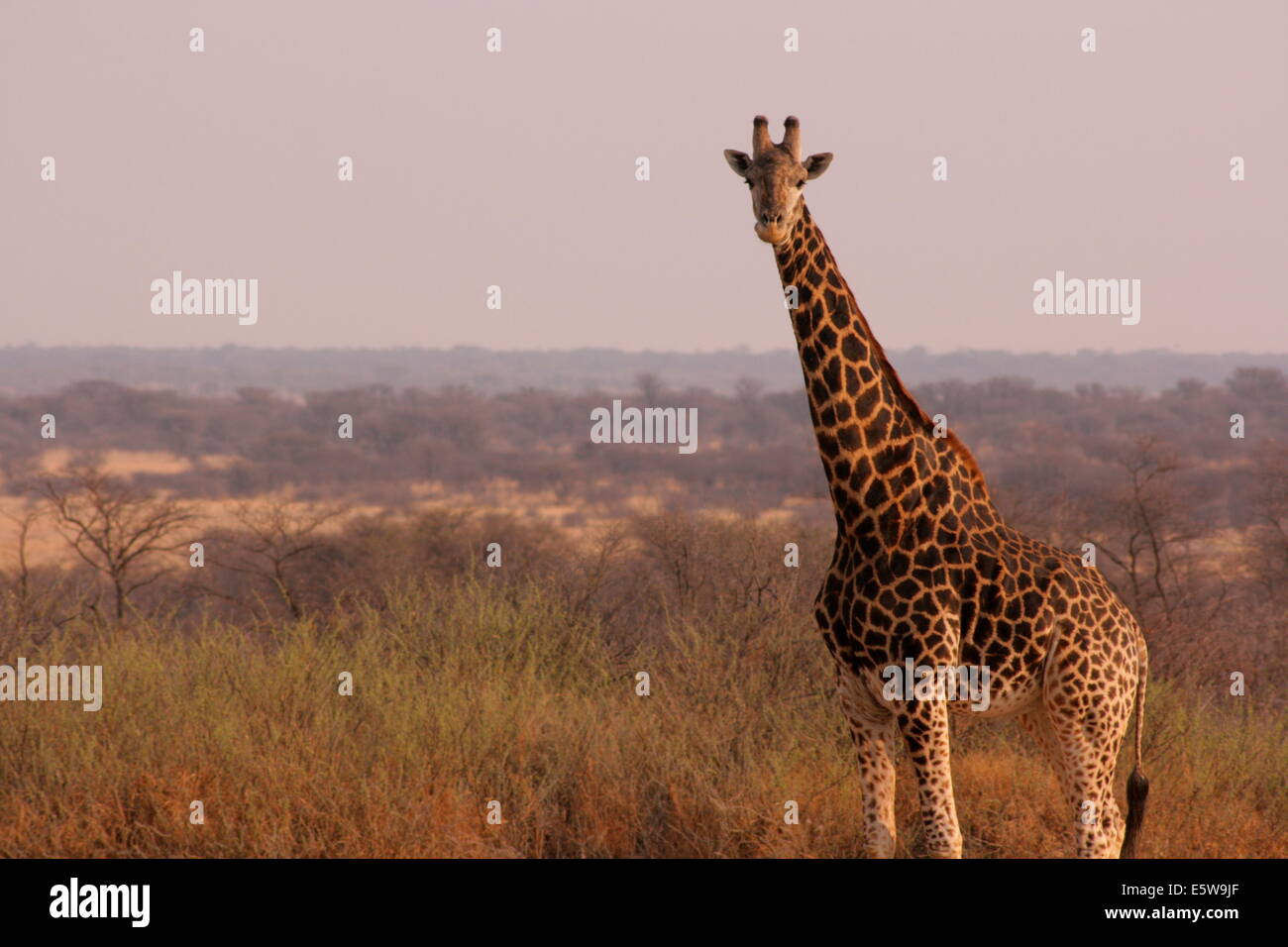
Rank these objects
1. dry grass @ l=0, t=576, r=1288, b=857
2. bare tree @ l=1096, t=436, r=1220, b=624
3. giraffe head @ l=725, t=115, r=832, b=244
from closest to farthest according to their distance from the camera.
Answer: giraffe head @ l=725, t=115, r=832, b=244
dry grass @ l=0, t=576, r=1288, b=857
bare tree @ l=1096, t=436, r=1220, b=624

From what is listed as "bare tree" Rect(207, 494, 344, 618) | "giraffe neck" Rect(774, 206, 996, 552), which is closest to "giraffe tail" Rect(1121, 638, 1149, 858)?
"giraffe neck" Rect(774, 206, 996, 552)

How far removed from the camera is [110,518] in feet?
43.7

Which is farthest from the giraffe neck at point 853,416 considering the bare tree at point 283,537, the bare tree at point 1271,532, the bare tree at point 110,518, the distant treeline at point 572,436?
the distant treeline at point 572,436

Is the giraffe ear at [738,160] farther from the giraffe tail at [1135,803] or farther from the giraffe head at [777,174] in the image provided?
the giraffe tail at [1135,803]

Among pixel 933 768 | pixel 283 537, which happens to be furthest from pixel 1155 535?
pixel 933 768

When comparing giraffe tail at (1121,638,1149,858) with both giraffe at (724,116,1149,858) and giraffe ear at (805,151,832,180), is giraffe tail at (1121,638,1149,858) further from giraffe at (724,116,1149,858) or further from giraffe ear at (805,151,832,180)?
giraffe ear at (805,151,832,180)

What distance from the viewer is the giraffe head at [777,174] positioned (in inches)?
198

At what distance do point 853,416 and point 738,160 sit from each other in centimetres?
121

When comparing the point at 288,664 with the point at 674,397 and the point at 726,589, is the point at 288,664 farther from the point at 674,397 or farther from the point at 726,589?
the point at 674,397

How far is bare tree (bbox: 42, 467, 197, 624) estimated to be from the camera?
13.0 meters

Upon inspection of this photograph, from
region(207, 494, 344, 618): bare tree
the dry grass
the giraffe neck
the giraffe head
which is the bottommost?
the dry grass

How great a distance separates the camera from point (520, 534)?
56.4ft

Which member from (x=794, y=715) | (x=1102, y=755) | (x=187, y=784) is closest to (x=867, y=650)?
(x=1102, y=755)

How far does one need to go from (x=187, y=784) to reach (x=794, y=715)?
366cm
